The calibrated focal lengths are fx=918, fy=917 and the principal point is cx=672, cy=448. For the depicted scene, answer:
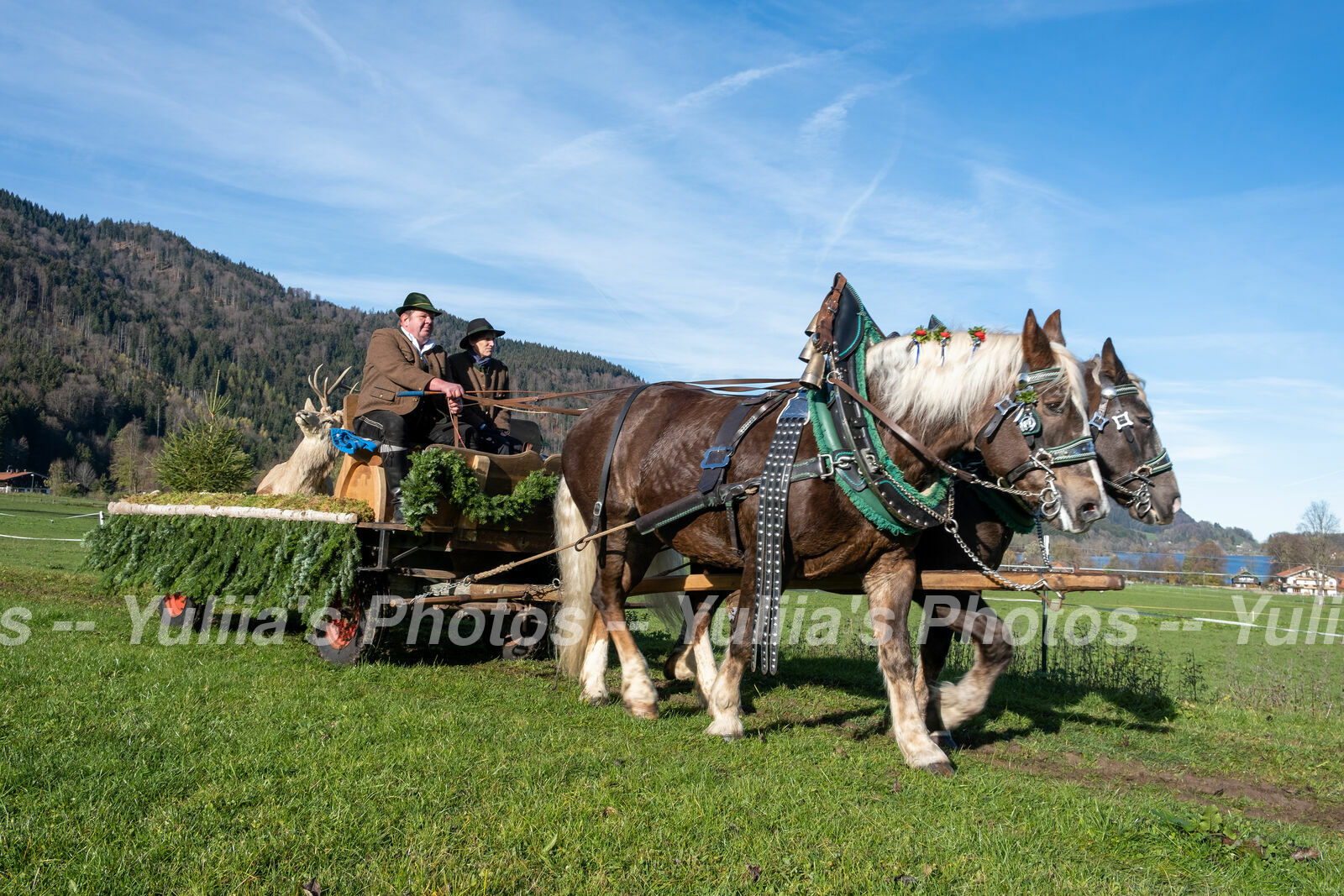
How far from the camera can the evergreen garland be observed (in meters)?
6.64

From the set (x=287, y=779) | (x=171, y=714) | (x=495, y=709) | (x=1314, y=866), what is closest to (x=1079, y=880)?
(x=1314, y=866)

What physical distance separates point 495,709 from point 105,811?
2534mm

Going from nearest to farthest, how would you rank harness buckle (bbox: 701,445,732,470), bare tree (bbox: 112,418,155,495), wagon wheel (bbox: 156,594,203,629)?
harness buckle (bbox: 701,445,732,470) < wagon wheel (bbox: 156,594,203,629) < bare tree (bbox: 112,418,155,495)

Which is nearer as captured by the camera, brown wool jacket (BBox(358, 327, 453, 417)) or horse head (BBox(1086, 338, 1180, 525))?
horse head (BBox(1086, 338, 1180, 525))

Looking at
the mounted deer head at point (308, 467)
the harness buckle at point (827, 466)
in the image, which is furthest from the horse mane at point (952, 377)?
the mounted deer head at point (308, 467)

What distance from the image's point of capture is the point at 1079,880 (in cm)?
331

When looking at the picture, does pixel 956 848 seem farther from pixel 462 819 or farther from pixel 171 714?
pixel 171 714

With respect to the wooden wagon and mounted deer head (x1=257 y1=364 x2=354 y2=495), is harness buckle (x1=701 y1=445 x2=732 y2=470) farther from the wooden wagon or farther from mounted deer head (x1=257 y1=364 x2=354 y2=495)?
mounted deer head (x1=257 y1=364 x2=354 y2=495)

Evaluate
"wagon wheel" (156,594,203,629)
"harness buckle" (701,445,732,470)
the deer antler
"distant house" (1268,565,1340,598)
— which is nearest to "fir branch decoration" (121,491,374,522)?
"wagon wheel" (156,594,203,629)

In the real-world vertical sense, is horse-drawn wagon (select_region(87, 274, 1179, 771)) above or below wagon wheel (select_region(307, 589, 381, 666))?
above

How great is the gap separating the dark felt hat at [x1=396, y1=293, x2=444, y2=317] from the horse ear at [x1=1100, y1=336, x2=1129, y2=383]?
530cm

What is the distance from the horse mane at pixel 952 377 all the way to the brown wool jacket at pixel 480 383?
11.9 ft

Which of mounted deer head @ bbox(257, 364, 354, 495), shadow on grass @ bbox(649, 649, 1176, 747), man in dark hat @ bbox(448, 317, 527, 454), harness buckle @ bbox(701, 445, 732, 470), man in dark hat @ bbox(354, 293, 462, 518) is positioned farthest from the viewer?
mounted deer head @ bbox(257, 364, 354, 495)

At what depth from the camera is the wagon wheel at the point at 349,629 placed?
6828mm
